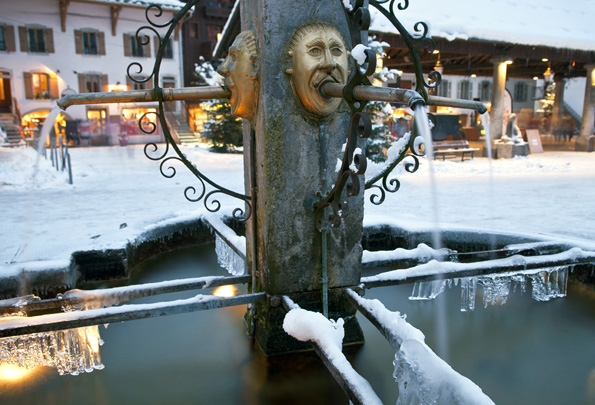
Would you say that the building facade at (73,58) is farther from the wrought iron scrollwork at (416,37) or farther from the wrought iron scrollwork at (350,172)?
the wrought iron scrollwork at (350,172)

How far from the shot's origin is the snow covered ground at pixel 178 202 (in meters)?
4.75

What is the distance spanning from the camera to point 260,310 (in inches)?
108

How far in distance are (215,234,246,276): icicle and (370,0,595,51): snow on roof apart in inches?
366

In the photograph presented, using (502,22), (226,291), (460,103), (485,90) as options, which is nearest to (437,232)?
(460,103)

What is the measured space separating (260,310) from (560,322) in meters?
1.95

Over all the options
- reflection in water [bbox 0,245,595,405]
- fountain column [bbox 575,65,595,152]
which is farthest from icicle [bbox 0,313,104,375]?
Result: fountain column [bbox 575,65,595,152]

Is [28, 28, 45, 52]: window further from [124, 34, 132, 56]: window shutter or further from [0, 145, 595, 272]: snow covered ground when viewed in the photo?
[0, 145, 595, 272]: snow covered ground

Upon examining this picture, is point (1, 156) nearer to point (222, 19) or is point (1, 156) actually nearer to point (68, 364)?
point (68, 364)

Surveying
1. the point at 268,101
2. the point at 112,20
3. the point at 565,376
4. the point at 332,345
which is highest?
the point at 112,20

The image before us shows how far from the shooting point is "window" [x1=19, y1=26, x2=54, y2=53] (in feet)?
81.9

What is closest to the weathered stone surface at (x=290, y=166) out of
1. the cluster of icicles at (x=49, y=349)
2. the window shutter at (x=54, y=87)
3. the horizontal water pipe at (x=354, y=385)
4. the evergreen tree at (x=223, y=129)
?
the horizontal water pipe at (x=354, y=385)

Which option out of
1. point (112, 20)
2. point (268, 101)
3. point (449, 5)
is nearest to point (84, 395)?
point (268, 101)

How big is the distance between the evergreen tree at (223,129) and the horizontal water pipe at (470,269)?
14320 millimetres

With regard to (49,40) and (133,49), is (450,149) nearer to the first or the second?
(133,49)
